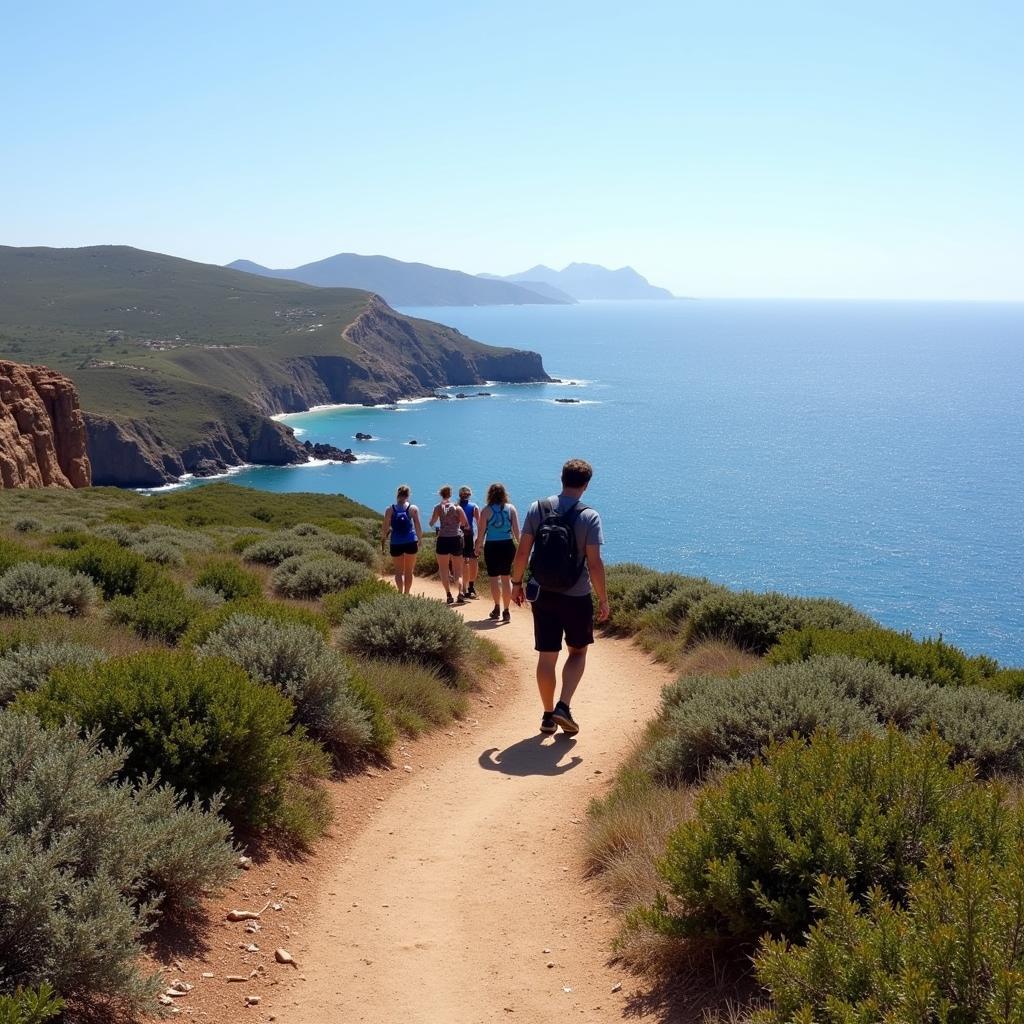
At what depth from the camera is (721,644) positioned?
1050 centimetres

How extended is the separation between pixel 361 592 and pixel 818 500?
240ft

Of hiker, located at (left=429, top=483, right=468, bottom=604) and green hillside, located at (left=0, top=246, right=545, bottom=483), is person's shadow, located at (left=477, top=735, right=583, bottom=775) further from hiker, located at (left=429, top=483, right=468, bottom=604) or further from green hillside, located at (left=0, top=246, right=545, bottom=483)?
green hillside, located at (left=0, top=246, right=545, bottom=483)

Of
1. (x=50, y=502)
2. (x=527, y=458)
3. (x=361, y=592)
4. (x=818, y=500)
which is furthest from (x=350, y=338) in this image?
(x=361, y=592)

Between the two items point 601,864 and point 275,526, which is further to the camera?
point 275,526

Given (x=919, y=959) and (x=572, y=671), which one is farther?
(x=572, y=671)

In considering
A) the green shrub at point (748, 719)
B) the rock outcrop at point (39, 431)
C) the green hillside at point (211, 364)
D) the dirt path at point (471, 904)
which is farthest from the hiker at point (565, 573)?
the green hillside at point (211, 364)

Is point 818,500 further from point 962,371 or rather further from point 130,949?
point 962,371

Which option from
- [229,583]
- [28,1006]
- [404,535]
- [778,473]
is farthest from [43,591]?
[778,473]

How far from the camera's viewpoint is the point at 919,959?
2545mm

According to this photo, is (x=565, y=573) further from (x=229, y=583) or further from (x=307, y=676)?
(x=229, y=583)

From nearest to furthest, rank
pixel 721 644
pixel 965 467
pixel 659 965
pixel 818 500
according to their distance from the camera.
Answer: pixel 659 965 < pixel 721 644 < pixel 818 500 < pixel 965 467

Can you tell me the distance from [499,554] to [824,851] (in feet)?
30.6

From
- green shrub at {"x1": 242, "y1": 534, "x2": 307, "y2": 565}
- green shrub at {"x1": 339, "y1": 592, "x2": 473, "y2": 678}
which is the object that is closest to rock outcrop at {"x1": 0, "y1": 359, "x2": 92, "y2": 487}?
green shrub at {"x1": 242, "y1": 534, "x2": 307, "y2": 565}

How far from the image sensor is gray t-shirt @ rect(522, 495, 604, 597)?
7457 millimetres
